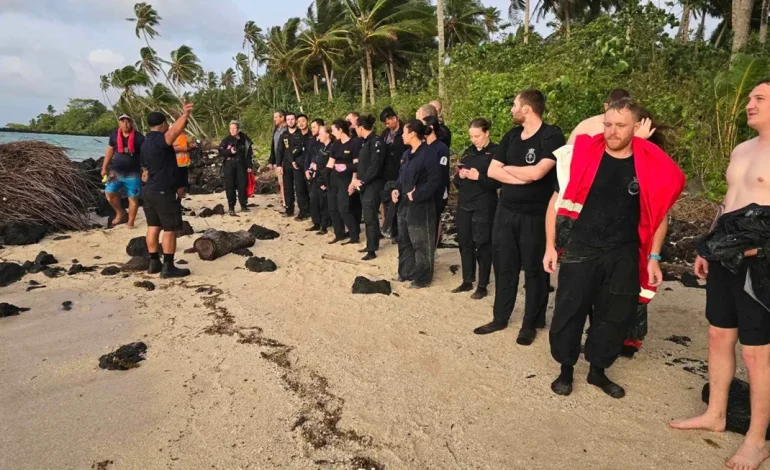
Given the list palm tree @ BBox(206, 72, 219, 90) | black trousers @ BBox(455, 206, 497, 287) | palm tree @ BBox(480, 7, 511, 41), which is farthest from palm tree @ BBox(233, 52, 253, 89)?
black trousers @ BBox(455, 206, 497, 287)

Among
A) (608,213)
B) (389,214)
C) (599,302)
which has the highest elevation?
(608,213)

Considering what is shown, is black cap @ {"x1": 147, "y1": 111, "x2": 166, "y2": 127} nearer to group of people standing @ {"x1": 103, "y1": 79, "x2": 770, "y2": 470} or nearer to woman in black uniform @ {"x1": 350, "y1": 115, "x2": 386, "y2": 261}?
group of people standing @ {"x1": 103, "y1": 79, "x2": 770, "y2": 470}

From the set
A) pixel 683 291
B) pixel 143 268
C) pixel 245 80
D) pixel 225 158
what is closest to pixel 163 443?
pixel 143 268

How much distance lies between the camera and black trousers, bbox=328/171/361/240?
25.9ft

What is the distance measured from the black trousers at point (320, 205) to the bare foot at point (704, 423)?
6.80 m

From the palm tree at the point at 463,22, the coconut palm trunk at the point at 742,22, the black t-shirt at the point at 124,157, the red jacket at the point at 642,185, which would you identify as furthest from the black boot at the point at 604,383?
the palm tree at the point at 463,22

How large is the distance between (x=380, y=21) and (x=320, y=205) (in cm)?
1850

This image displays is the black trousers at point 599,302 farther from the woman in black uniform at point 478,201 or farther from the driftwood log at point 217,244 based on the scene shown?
the driftwood log at point 217,244

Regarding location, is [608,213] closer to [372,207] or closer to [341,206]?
[372,207]

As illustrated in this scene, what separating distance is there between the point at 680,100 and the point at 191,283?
920cm

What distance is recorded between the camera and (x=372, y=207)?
7.35 metres

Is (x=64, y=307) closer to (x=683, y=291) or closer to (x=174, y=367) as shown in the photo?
(x=174, y=367)

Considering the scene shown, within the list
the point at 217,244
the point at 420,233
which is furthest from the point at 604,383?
the point at 217,244

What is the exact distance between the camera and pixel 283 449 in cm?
286
